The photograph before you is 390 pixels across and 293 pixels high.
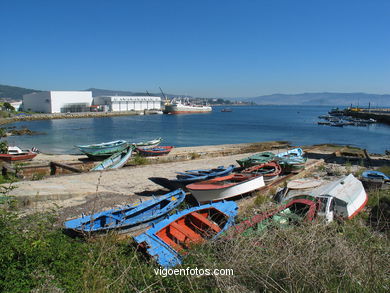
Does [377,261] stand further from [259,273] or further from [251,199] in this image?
[251,199]

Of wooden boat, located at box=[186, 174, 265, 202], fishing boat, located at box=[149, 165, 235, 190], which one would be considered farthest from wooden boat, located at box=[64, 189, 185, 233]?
fishing boat, located at box=[149, 165, 235, 190]

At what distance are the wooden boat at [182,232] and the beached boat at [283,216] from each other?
0.56 metres

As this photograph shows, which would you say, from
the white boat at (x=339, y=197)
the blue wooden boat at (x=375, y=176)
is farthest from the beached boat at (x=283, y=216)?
the blue wooden boat at (x=375, y=176)

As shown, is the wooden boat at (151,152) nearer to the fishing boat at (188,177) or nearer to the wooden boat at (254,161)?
the wooden boat at (254,161)

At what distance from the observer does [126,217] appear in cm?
866

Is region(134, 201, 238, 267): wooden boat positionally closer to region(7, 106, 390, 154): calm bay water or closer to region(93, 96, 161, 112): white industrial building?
region(7, 106, 390, 154): calm bay water

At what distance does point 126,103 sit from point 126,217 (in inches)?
4710

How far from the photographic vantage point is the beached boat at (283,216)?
6.67 m

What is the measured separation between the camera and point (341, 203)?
984 cm

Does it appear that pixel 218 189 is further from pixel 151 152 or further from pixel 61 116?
pixel 61 116

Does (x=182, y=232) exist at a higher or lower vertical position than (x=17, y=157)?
higher

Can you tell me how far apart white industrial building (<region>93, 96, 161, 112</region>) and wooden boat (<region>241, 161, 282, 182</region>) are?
357ft

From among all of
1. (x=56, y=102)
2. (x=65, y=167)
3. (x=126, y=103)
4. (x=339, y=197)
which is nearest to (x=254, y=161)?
(x=339, y=197)

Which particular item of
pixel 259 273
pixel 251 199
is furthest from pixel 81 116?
pixel 259 273
